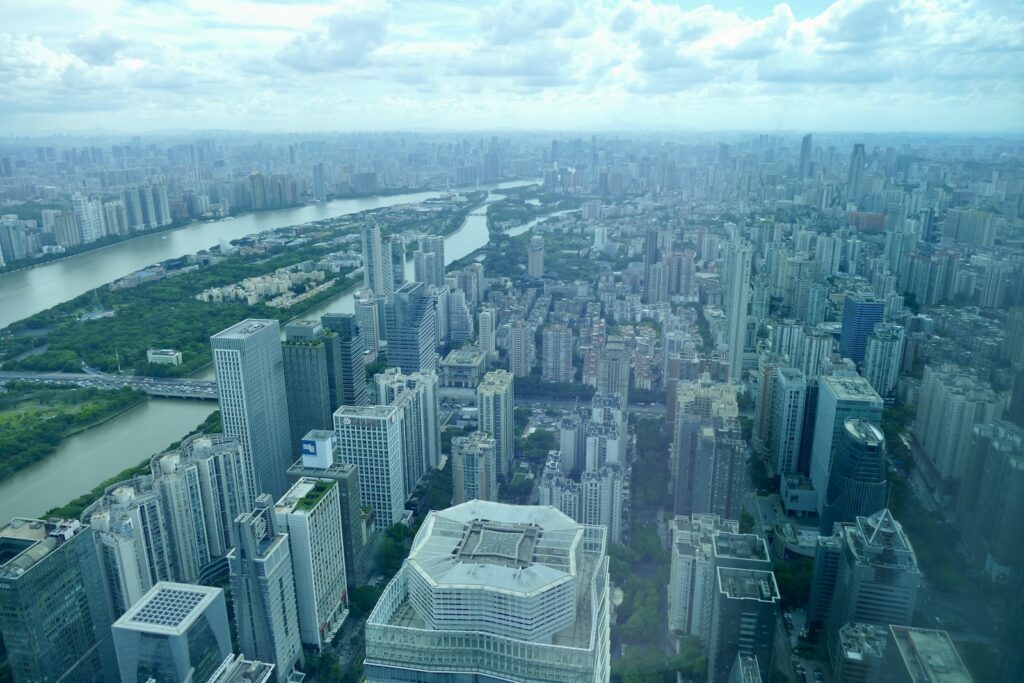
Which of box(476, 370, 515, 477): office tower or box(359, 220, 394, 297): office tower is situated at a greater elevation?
box(359, 220, 394, 297): office tower

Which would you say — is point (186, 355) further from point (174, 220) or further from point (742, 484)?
point (174, 220)

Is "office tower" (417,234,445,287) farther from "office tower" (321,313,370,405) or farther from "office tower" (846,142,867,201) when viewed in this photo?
"office tower" (846,142,867,201)

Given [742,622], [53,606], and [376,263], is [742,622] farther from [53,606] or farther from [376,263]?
[376,263]

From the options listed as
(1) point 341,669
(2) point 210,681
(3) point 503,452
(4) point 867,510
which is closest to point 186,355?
(3) point 503,452

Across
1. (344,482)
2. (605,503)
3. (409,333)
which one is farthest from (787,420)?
(409,333)

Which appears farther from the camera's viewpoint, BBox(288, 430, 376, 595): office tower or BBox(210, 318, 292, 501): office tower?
BBox(210, 318, 292, 501): office tower

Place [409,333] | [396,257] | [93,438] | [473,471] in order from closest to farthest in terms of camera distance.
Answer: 1. [473,471]
2. [93,438]
3. [409,333]
4. [396,257]

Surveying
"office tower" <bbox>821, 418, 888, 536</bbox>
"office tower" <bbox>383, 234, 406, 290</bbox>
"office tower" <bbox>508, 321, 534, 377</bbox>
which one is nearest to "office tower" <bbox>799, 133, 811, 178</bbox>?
"office tower" <bbox>821, 418, 888, 536</bbox>
